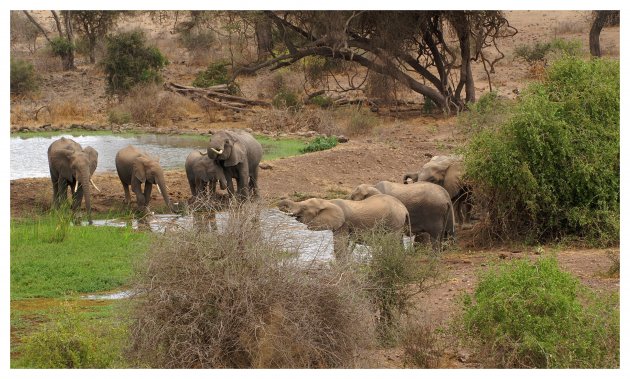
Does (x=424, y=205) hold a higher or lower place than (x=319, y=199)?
lower

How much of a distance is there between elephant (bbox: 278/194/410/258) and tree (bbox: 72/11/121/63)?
28.0m

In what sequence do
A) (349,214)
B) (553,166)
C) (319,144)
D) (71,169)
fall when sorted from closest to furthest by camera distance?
(349,214)
(553,166)
(71,169)
(319,144)

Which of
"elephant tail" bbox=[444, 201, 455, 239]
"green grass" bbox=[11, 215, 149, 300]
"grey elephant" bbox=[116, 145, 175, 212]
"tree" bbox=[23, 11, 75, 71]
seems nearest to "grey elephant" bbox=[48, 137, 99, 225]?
"grey elephant" bbox=[116, 145, 175, 212]

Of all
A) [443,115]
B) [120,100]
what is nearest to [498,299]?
[443,115]

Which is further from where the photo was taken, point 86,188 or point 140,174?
point 140,174

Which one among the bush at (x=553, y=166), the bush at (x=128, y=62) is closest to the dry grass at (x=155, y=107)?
the bush at (x=128, y=62)

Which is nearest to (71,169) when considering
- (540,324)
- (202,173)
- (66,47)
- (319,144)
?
(202,173)

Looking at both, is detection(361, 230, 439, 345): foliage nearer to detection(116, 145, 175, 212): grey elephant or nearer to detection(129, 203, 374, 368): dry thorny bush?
detection(129, 203, 374, 368): dry thorny bush

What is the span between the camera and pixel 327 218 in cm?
1140

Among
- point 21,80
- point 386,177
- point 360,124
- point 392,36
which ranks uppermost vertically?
point 392,36

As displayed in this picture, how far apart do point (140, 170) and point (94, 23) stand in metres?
23.4

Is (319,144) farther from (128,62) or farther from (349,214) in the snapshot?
(128,62)

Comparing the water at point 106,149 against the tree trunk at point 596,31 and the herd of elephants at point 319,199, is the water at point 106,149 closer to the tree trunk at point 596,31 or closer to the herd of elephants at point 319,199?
the herd of elephants at point 319,199

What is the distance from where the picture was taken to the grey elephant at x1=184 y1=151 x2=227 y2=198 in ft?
54.9
